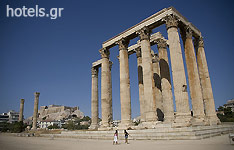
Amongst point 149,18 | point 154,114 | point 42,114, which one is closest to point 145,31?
point 149,18

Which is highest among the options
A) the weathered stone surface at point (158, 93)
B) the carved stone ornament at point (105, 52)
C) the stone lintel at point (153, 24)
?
the stone lintel at point (153, 24)

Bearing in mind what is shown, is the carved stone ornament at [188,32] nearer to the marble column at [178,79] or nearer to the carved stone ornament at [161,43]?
the marble column at [178,79]

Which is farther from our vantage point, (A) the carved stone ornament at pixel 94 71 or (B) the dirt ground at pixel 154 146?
(A) the carved stone ornament at pixel 94 71

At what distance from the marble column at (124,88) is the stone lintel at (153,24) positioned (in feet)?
4.42

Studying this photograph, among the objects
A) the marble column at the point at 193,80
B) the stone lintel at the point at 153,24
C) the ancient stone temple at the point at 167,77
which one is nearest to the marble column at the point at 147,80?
the ancient stone temple at the point at 167,77

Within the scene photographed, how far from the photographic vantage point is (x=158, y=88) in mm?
27531

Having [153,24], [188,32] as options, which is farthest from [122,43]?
[188,32]

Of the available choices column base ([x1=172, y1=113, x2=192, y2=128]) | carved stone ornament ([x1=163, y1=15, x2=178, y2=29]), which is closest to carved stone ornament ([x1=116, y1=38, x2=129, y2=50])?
carved stone ornament ([x1=163, y1=15, x2=178, y2=29])

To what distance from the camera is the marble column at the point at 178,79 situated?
17.6m

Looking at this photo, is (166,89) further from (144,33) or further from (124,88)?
(144,33)

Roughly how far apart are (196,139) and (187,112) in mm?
3848

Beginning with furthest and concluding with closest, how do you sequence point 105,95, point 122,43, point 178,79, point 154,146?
1. point 105,95
2. point 122,43
3. point 178,79
4. point 154,146

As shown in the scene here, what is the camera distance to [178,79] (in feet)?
61.9

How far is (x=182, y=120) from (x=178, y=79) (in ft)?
14.5
